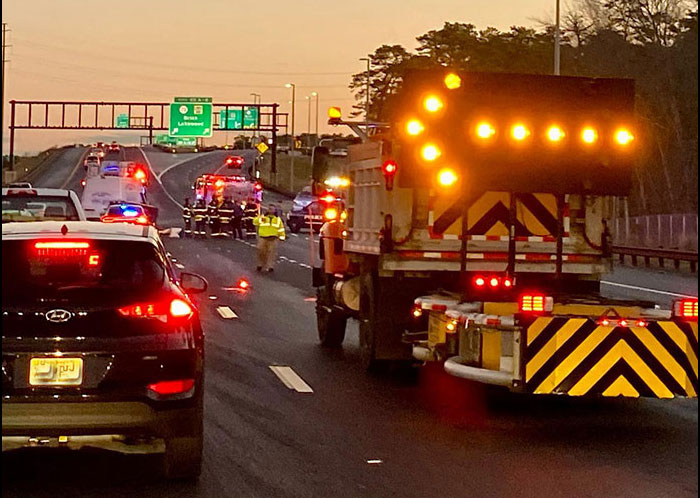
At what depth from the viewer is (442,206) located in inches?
478

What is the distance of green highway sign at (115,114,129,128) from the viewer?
9150cm

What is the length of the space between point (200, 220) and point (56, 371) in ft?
153

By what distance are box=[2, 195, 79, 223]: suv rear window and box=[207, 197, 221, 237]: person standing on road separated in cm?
3413

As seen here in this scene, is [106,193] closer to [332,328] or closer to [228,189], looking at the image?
[228,189]

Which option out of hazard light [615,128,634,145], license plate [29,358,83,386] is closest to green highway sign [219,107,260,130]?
hazard light [615,128,634,145]

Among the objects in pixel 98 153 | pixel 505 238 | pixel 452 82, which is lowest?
pixel 505 238

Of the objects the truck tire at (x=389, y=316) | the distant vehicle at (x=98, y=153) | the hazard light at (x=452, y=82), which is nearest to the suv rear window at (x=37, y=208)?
the truck tire at (x=389, y=316)

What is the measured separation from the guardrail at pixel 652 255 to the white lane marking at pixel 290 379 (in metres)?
22.6

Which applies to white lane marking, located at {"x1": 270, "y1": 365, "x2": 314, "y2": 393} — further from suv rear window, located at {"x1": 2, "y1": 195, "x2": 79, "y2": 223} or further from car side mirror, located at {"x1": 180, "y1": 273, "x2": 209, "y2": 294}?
suv rear window, located at {"x1": 2, "y1": 195, "x2": 79, "y2": 223}

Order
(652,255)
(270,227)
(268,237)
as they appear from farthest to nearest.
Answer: (652,255) → (268,237) → (270,227)

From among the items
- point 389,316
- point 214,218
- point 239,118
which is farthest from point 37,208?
point 239,118

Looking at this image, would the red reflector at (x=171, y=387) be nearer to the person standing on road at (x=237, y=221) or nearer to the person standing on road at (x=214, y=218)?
the person standing on road at (x=237, y=221)

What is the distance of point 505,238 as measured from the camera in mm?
12195

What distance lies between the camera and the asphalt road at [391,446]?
8016mm
